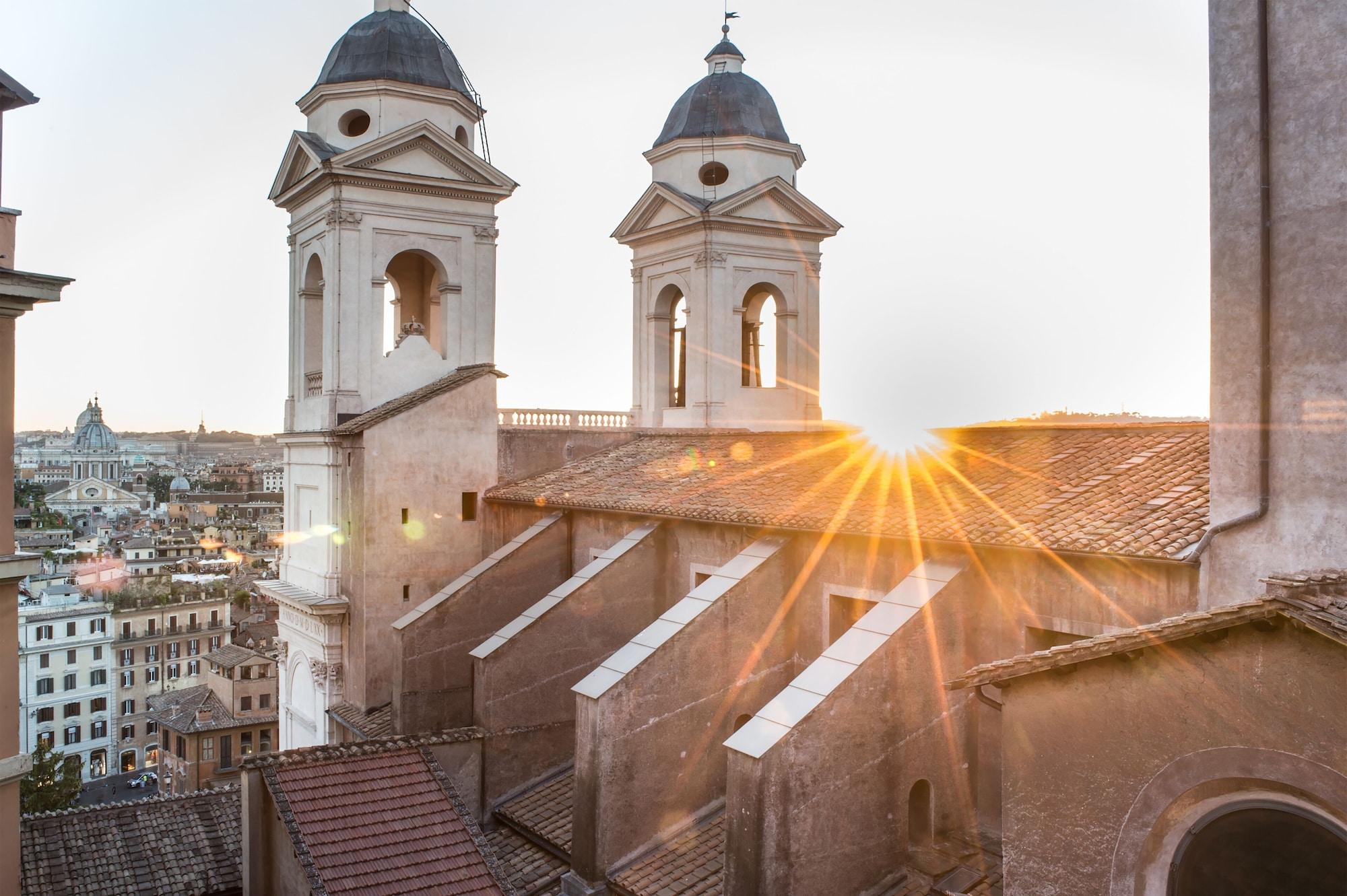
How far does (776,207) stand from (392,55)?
30.0 feet

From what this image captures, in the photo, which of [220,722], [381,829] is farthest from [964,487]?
[220,722]

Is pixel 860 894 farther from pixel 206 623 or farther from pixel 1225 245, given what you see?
pixel 206 623

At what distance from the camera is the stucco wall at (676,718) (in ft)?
38.6

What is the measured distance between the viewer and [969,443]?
14727 mm

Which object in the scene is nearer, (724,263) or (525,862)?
(525,862)

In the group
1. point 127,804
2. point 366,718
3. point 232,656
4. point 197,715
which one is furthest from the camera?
point 232,656

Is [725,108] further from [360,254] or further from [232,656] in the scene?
Answer: [232,656]

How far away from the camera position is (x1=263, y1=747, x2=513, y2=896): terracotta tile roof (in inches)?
424

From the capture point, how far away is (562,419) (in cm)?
2178

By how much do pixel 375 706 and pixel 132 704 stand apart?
59.0 metres

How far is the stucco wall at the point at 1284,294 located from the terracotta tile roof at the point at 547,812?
8.49m

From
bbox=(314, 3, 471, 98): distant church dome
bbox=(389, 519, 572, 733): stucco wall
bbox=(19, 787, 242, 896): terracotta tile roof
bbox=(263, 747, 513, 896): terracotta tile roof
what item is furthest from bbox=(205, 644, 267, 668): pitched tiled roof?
bbox=(263, 747, 513, 896): terracotta tile roof

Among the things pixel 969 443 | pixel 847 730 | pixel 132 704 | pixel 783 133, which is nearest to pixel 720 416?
pixel 783 133

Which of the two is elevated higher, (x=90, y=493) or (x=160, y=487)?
(x=160, y=487)
